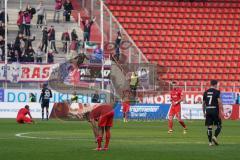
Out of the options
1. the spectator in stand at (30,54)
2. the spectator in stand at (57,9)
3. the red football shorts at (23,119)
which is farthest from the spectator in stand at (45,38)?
the red football shorts at (23,119)

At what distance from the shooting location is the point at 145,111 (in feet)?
166

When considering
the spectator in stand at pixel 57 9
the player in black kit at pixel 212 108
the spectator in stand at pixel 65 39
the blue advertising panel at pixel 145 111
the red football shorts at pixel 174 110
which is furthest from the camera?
the spectator in stand at pixel 57 9

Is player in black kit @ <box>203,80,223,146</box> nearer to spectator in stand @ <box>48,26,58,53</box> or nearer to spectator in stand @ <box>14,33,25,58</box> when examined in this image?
spectator in stand @ <box>14,33,25,58</box>

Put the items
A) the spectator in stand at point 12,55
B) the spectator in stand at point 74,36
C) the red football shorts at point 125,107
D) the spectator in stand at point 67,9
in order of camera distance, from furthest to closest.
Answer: the spectator in stand at point 67,9 < the spectator in stand at point 74,36 < the spectator in stand at point 12,55 < the red football shorts at point 125,107

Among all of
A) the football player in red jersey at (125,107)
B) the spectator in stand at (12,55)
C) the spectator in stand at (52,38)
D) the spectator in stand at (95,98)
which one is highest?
the spectator in stand at (52,38)

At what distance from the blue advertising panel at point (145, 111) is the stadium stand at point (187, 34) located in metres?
9.54

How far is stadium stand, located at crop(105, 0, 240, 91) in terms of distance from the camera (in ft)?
204

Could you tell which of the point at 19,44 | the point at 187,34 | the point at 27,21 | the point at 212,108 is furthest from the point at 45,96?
the point at 212,108

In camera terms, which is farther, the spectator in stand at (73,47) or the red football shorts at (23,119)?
the spectator in stand at (73,47)

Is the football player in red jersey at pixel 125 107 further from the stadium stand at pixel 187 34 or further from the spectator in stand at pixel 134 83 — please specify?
the stadium stand at pixel 187 34

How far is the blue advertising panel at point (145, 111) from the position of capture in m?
50.5

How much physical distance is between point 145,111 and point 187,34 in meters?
15.4

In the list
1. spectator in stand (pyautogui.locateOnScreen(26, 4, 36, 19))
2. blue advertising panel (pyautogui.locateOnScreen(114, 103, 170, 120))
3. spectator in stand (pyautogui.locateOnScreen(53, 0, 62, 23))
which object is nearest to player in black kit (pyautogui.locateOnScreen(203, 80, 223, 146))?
blue advertising panel (pyautogui.locateOnScreen(114, 103, 170, 120))

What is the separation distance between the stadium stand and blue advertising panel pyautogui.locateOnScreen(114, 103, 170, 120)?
9544mm
